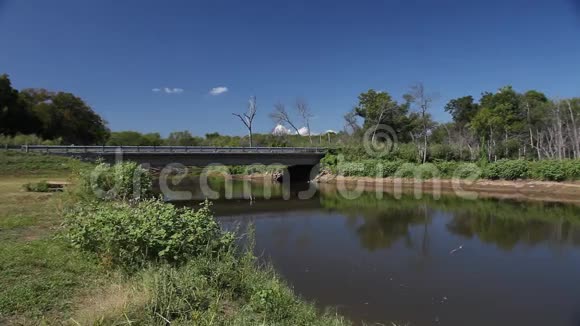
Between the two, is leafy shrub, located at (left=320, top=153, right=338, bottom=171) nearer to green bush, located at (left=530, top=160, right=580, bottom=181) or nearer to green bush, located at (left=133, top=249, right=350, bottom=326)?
green bush, located at (left=530, top=160, right=580, bottom=181)

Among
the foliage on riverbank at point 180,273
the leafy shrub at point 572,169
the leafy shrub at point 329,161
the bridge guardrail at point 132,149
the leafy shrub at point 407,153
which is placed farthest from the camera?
the leafy shrub at point 329,161

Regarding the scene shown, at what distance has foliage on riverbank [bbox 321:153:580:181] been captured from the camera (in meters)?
31.6

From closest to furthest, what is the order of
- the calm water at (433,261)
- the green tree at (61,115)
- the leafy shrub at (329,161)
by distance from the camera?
the calm water at (433,261), the leafy shrub at (329,161), the green tree at (61,115)

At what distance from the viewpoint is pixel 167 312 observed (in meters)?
5.20

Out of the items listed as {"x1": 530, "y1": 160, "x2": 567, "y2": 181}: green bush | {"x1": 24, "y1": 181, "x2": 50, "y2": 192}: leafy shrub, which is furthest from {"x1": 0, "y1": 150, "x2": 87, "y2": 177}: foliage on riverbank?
{"x1": 530, "y1": 160, "x2": 567, "y2": 181}: green bush

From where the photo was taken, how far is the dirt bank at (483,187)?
2980cm

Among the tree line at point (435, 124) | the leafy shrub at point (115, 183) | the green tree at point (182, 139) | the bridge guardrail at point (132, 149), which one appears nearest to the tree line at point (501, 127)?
the tree line at point (435, 124)

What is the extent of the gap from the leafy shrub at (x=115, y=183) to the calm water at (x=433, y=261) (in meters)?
→ 5.06

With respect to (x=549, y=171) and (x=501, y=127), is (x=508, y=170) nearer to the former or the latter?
(x=549, y=171)

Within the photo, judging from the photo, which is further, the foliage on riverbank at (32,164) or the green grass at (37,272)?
the foliage on riverbank at (32,164)

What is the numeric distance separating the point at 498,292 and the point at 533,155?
42.0 metres

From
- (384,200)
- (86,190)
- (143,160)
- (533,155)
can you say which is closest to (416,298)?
(86,190)

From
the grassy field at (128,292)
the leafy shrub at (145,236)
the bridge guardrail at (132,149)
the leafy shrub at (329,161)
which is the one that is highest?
the bridge guardrail at (132,149)

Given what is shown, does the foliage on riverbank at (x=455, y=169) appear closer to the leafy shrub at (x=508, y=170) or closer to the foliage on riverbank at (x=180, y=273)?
the leafy shrub at (x=508, y=170)
